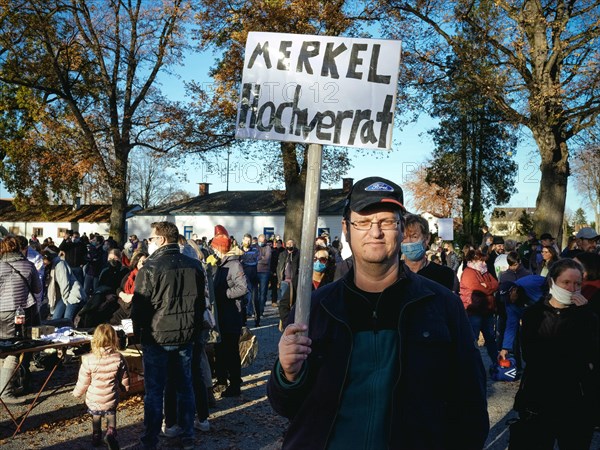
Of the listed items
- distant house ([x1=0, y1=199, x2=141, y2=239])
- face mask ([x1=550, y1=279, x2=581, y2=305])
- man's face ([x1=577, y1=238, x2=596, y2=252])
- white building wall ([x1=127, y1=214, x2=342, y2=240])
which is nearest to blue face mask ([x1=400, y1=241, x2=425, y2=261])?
face mask ([x1=550, y1=279, x2=581, y2=305])

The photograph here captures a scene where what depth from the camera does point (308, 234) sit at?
285 centimetres

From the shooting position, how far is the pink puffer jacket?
6152 millimetres

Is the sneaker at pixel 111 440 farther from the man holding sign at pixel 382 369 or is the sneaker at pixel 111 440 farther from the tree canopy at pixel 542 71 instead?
the tree canopy at pixel 542 71

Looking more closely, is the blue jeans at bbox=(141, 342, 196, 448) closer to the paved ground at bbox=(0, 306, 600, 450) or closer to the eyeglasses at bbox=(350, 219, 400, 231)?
the paved ground at bbox=(0, 306, 600, 450)

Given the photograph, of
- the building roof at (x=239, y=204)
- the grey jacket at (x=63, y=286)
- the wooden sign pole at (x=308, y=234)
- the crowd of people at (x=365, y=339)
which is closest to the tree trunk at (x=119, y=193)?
the grey jacket at (x=63, y=286)

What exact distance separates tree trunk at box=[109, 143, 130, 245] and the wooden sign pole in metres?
26.0

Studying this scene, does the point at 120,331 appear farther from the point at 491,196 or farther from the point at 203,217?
the point at 203,217

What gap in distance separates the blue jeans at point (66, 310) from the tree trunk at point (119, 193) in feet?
52.6

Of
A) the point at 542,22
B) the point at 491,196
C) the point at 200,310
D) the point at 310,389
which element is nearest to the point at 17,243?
the point at 200,310

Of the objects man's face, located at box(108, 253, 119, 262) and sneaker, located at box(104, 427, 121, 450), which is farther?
man's face, located at box(108, 253, 119, 262)

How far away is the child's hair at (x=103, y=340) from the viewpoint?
634 cm

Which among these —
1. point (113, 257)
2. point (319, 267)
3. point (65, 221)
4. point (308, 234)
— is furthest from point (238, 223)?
point (308, 234)

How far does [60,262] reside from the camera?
11172mm

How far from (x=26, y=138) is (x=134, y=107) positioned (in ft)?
17.6
